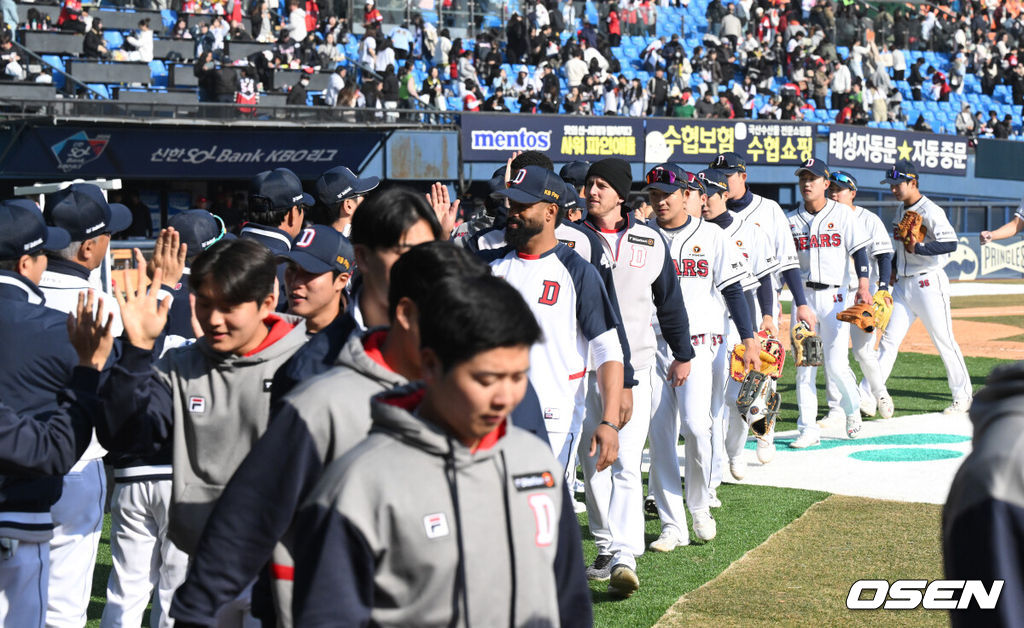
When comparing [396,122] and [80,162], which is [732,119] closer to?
[396,122]

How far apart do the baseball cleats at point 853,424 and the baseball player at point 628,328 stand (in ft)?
13.8

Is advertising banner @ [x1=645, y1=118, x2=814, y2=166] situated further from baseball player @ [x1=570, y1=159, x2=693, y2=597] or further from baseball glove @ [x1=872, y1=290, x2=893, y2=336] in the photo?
baseball player @ [x1=570, y1=159, x2=693, y2=597]

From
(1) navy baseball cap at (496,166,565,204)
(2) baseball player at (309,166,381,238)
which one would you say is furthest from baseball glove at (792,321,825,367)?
(1) navy baseball cap at (496,166,565,204)

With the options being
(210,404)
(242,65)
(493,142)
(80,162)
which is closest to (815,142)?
(493,142)

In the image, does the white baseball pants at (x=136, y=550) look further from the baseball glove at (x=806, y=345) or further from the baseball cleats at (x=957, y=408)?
the baseball cleats at (x=957, y=408)

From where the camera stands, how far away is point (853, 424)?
33.6 ft

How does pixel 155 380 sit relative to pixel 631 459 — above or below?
above

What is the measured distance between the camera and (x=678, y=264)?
7.32 metres

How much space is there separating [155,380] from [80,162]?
1733 cm

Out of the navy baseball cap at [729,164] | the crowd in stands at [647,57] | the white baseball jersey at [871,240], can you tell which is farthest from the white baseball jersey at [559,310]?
the crowd in stands at [647,57]

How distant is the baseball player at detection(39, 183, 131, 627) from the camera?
4.32 m

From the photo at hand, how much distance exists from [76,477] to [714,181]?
506 centimetres

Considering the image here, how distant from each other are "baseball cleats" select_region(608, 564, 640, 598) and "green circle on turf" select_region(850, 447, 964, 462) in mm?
4013

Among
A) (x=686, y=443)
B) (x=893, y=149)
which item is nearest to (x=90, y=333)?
(x=686, y=443)
